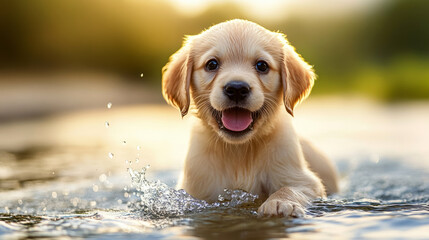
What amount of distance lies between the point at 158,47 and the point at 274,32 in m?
24.2

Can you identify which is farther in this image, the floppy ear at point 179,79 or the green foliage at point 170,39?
the green foliage at point 170,39

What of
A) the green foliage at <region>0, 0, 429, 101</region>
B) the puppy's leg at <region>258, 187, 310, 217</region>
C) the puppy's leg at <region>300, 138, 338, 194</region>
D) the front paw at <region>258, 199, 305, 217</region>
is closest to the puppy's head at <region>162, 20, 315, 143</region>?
the puppy's leg at <region>258, 187, 310, 217</region>

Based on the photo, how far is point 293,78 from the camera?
16.9 feet

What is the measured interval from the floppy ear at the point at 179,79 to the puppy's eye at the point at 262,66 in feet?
1.88

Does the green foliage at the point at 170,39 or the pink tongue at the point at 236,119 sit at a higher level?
the green foliage at the point at 170,39

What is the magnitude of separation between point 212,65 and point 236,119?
49 centimetres

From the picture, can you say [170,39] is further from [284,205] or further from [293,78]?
[284,205]

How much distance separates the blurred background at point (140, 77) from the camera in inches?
445

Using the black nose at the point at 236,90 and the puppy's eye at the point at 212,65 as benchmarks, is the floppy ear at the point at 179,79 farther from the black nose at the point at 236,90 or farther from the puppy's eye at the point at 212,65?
the black nose at the point at 236,90

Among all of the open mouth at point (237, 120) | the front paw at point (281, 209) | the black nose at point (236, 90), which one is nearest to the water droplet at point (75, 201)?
the open mouth at point (237, 120)

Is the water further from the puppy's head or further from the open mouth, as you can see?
the puppy's head

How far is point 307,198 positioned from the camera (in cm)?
484

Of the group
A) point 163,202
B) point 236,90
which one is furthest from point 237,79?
point 163,202

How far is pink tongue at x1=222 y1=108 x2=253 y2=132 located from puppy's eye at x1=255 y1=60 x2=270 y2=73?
14.2 inches
